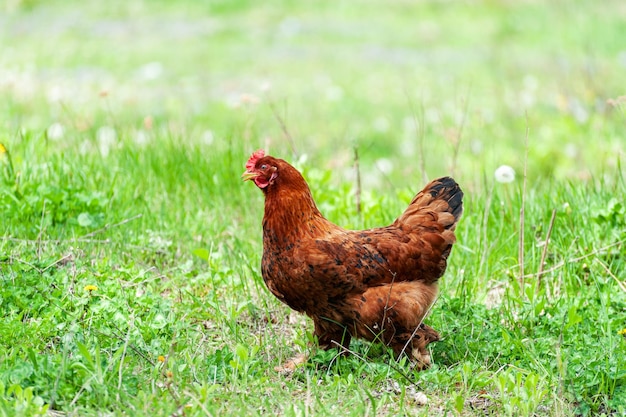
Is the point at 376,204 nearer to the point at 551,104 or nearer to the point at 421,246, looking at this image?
the point at 421,246

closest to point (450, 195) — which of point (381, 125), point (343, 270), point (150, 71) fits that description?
point (343, 270)

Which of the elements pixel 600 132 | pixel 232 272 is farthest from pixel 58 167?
pixel 600 132

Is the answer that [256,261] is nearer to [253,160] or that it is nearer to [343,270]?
[253,160]

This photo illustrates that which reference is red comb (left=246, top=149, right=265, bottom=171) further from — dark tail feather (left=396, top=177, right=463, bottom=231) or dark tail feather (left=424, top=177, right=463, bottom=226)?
dark tail feather (left=424, top=177, right=463, bottom=226)

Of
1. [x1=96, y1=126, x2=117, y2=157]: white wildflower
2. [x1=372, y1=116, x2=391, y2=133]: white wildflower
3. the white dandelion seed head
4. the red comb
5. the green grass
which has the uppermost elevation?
the red comb

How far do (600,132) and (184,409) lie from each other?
5720mm

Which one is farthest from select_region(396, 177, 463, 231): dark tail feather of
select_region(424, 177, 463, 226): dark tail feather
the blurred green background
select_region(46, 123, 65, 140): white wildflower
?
select_region(46, 123, 65, 140): white wildflower

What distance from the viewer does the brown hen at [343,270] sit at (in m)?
3.88

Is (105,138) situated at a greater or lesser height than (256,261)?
greater

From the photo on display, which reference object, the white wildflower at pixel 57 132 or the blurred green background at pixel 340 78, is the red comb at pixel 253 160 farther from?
the white wildflower at pixel 57 132

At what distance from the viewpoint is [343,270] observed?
3875 millimetres

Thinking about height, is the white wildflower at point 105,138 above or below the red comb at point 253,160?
below

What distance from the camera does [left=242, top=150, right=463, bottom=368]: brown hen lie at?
388 centimetres

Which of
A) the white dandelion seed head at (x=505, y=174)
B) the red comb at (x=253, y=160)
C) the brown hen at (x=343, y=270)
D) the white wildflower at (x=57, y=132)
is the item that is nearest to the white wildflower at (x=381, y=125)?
the white wildflower at (x=57, y=132)
